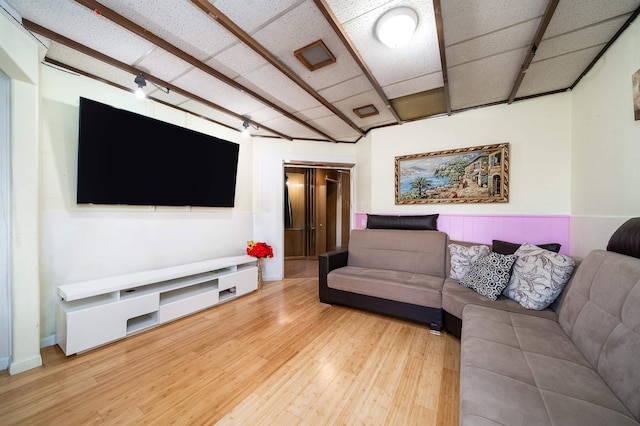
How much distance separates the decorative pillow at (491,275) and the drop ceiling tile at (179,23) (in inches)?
108

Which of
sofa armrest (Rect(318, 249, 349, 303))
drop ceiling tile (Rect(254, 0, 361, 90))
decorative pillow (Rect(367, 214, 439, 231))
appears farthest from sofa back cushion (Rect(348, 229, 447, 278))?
drop ceiling tile (Rect(254, 0, 361, 90))

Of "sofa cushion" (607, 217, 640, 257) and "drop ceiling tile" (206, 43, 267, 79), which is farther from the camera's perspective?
"drop ceiling tile" (206, 43, 267, 79)

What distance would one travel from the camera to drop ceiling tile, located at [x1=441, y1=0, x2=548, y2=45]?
1352mm

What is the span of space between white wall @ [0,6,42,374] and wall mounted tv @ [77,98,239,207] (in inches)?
12.4

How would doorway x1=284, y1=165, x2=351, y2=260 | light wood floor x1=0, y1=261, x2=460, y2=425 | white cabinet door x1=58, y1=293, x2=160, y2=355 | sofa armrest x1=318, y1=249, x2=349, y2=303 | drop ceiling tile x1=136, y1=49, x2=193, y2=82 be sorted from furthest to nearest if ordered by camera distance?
doorway x1=284, y1=165, x2=351, y2=260 < sofa armrest x1=318, y1=249, x2=349, y2=303 < drop ceiling tile x1=136, y1=49, x2=193, y2=82 < white cabinet door x1=58, y1=293, x2=160, y2=355 < light wood floor x1=0, y1=261, x2=460, y2=425

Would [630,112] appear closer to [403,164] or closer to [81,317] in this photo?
[403,164]

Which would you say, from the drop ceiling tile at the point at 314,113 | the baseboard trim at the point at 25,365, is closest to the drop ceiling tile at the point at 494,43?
the drop ceiling tile at the point at 314,113

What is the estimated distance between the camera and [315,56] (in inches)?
71.4

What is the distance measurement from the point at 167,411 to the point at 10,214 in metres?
1.73

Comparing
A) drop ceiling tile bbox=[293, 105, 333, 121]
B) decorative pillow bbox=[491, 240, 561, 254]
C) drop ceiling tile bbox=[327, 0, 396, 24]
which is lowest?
decorative pillow bbox=[491, 240, 561, 254]

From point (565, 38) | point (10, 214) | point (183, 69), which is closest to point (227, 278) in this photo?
point (10, 214)

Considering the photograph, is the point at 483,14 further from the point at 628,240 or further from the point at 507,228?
the point at 507,228

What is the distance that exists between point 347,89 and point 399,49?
0.68 meters

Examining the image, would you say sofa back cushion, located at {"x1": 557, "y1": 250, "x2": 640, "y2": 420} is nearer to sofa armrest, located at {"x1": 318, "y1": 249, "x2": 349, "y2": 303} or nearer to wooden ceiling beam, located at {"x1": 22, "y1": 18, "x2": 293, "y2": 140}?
sofa armrest, located at {"x1": 318, "y1": 249, "x2": 349, "y2": 303}
